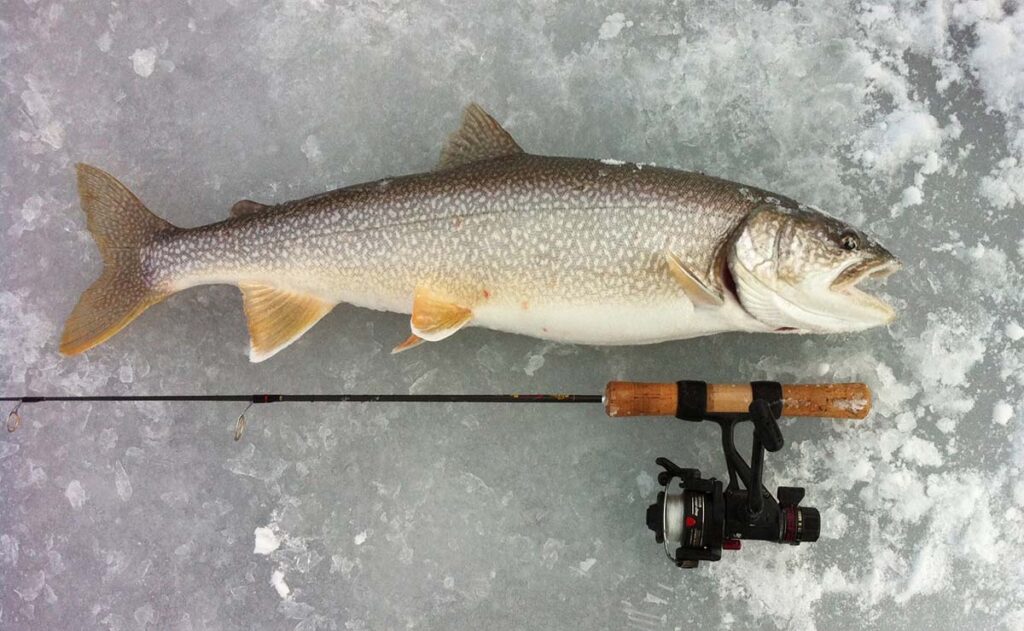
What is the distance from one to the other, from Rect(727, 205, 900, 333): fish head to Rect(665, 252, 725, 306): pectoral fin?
0.27 ft

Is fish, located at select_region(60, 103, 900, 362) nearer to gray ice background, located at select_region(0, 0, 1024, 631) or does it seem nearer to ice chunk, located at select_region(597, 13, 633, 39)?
gray ice background, located at select_region(0, 0, 1024, 631)

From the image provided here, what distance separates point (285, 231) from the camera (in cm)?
226

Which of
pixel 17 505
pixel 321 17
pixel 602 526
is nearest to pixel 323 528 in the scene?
pixel 602 526

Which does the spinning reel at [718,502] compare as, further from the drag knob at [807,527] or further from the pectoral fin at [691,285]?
the pectoral fin at [691,285]

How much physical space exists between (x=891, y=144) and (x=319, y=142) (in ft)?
7.05

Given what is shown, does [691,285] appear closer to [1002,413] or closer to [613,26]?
[613,26]

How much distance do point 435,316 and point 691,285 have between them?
796mm

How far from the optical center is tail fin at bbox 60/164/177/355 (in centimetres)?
235

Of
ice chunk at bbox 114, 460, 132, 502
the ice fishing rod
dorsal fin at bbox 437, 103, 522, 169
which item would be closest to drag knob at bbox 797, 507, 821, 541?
the ice fishing rod

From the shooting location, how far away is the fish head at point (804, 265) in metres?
2.02

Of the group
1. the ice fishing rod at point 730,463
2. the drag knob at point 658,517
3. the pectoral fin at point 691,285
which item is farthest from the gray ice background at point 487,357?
the pectoral fin at point 691,285

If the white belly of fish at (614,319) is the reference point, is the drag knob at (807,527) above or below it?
below

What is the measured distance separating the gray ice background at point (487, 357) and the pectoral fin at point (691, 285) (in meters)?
0.45

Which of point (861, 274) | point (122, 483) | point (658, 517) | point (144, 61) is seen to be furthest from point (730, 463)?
point (144, 61)
